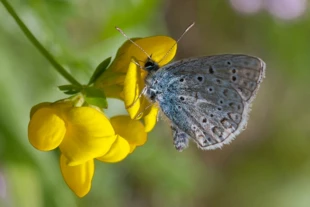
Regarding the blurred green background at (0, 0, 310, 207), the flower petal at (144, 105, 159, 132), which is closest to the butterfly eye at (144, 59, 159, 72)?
the flower petal at (144, 105, 159, 132)

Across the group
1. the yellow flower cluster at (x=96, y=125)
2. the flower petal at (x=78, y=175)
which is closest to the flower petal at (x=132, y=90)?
the yellow flower cluster at (x=96, y=125)

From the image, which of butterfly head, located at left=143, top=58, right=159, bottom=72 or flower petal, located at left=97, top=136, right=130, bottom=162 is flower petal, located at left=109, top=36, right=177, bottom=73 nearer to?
butterfly head, located at left=143, top=58, right=159, bottom=72

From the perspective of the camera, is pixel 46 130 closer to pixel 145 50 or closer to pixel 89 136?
pixel 89 136

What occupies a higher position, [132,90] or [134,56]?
[134,56]

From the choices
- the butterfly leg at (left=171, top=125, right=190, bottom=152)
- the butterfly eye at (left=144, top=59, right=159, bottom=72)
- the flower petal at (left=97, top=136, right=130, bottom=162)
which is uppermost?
the butterfly eye at (left=144, top=59, right=159, bottom=72)

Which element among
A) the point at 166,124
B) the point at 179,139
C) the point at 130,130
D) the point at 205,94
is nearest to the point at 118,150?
the point at 130,130

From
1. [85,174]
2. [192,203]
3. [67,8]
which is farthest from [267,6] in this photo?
[85,174]
